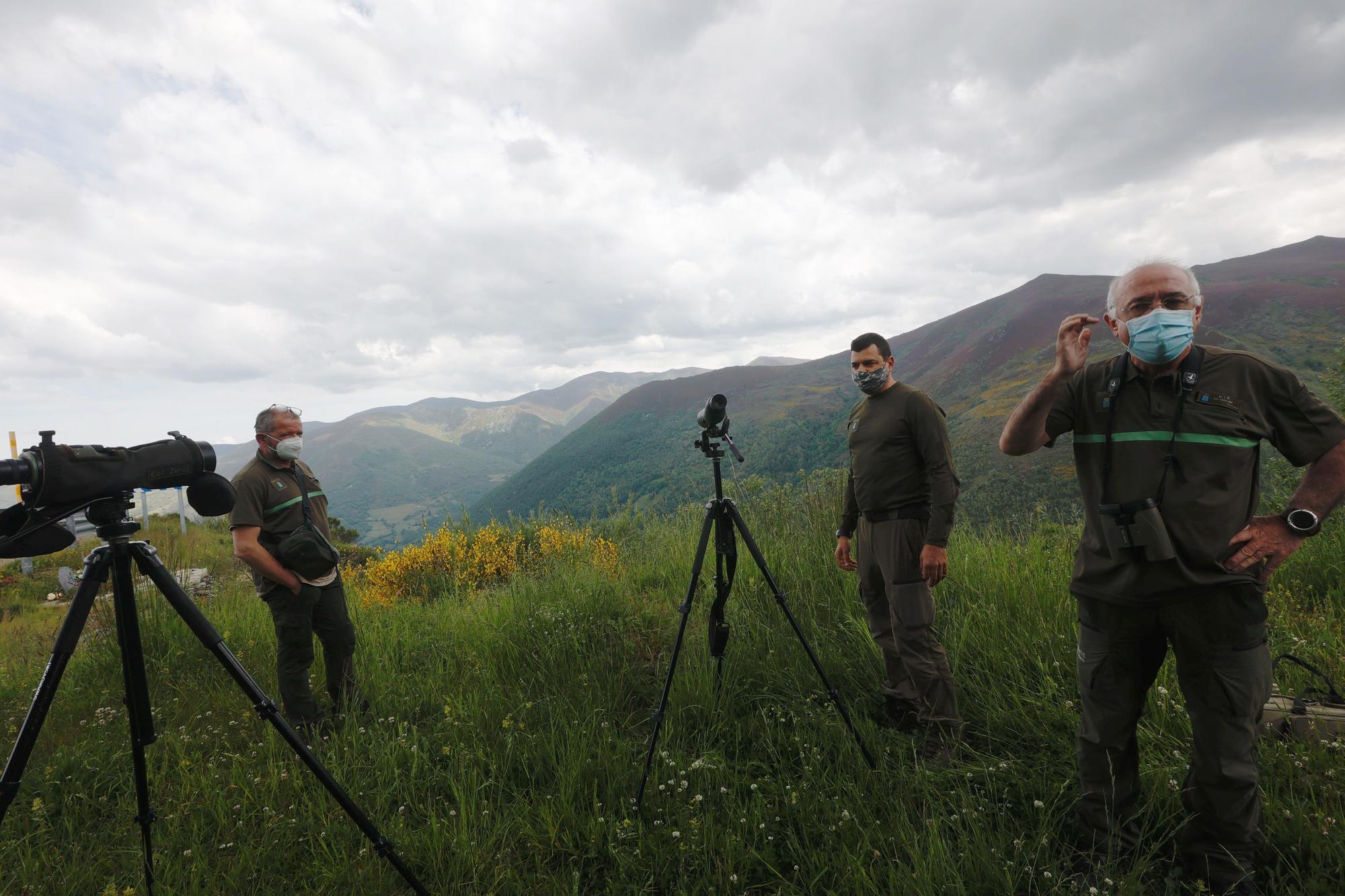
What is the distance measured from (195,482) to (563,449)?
101602 millimetres

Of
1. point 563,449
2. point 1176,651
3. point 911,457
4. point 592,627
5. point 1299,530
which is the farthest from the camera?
point 563,449

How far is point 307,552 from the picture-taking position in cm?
339

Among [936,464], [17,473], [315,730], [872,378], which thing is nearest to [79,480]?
[17,473]

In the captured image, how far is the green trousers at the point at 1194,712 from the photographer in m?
1.92

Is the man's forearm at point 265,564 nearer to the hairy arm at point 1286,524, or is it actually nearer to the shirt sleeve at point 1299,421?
the hairy arm at point 1286,524

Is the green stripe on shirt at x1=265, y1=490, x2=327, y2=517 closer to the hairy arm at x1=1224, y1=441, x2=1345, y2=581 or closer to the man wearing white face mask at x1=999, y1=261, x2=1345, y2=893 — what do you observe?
the man wearing white face mask at x1=999, y1=261, x2=1345, y2=893

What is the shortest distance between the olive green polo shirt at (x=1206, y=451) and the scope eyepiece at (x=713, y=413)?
1.54 metres

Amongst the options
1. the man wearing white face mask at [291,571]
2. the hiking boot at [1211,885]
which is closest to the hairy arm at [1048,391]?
the hiking boot at [1211,885]

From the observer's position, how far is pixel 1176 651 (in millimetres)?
2018

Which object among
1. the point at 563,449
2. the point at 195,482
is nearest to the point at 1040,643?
the point at 195,482

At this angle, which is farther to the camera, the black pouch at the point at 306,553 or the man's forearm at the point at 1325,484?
the black pouch at the point at 306,553

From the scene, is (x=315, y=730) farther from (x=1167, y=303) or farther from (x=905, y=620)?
(x=1167, y=303)

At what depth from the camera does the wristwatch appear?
6.04 ft

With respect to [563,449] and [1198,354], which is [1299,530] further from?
[563,449]
